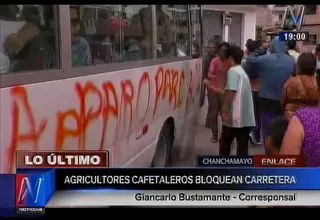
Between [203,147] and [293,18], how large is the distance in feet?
2.73

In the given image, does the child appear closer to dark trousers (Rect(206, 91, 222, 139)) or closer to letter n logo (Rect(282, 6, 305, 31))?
dark trousers (Rect(206, 91, 222, 139))

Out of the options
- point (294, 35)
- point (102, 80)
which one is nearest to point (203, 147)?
point (102, 80)

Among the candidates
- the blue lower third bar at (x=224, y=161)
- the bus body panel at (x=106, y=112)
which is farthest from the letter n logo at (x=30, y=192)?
the blue lower third bar at (x=224, y=161)

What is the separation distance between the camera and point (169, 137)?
340cm

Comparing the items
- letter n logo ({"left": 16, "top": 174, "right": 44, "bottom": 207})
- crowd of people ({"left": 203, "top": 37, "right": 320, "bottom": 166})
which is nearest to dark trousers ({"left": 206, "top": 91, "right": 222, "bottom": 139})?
crowd of people ({"left": 203, "top": 37, "right": 320, "bottom": 166})


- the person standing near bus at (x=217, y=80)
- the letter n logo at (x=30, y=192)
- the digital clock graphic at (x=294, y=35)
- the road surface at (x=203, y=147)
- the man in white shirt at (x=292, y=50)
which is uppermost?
the digital clock graphic at (x=294, y=35)

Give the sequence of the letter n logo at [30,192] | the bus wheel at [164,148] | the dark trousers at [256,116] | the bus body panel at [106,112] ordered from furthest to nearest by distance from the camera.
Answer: the bus wheel at [164,148] < the dark trousers at [256,116] < the letter n logo at [30,192] < the bus body panel at [106,112]

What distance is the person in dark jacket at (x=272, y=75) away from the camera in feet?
9.90

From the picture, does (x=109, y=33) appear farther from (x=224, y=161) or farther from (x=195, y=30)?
(x=224, y=161)

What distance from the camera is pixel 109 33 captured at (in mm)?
3035

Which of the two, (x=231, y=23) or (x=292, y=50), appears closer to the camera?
(x=231, y=23)

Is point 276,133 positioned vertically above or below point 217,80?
below

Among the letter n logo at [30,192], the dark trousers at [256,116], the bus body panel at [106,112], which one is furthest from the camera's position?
the dark trousers at [256,116]

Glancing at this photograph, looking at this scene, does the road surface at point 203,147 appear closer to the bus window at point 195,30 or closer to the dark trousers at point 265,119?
the dark trousers at point 265,119
